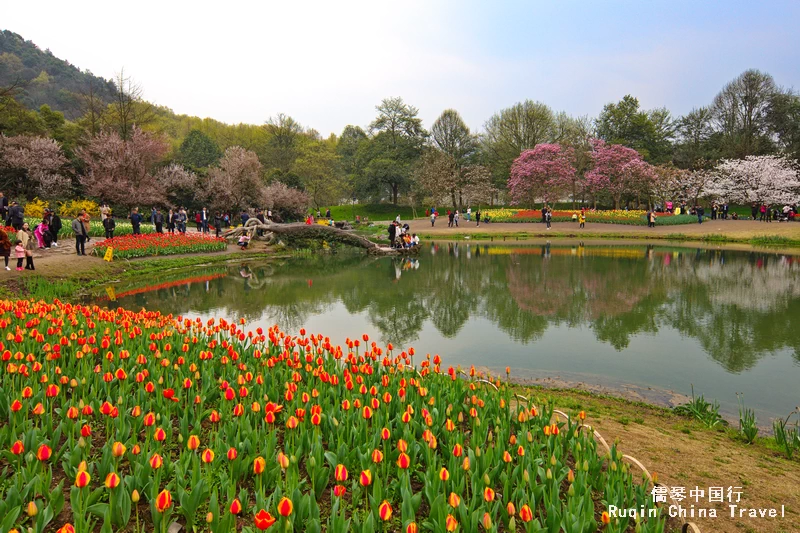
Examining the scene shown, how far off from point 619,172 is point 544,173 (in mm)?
6906

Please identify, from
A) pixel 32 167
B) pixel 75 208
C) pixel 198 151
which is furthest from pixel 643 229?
pixel 198 151

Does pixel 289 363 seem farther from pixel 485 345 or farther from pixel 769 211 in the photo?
pixel 769 211

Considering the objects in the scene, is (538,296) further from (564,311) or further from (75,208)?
(75,208)

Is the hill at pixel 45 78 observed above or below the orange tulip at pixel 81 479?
above

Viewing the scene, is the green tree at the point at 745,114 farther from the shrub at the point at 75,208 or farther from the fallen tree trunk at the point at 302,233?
the shrub at the point at 75,208

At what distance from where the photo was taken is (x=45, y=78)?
9344cm

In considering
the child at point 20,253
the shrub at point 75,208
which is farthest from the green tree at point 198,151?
the child at point 20,253

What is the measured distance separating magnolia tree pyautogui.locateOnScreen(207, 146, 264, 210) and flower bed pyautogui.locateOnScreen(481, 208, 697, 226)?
2272 cm

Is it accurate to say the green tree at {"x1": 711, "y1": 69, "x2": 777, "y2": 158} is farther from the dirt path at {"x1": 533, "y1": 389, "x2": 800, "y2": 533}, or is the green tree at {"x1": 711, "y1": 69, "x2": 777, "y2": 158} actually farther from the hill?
the hill

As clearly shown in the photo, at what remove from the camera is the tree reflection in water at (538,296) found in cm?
1038

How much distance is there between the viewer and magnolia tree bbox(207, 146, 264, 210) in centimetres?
3722

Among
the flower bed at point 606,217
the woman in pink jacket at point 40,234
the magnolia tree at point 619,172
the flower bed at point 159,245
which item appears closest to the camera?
the woman in pink jacket at point 40,234

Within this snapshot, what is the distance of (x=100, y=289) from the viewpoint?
51.5ft

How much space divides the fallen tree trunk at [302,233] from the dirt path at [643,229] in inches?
442
